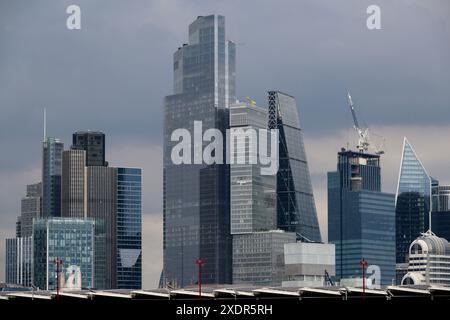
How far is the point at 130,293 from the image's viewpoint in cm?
11281

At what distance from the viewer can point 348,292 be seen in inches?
4326
